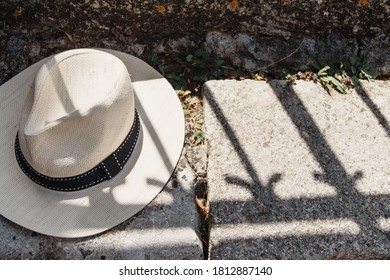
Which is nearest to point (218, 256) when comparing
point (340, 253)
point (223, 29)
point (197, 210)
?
point (197, 210)

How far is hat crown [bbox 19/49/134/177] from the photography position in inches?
99.0

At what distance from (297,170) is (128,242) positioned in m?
0.91

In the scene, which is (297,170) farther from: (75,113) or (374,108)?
(75,113)

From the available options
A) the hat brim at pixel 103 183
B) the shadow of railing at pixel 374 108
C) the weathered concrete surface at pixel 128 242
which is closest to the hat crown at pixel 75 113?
the hat brim at pixel 103 183

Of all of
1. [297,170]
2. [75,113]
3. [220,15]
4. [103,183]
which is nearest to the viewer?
[75,113]

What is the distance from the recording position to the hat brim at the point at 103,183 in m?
2.65

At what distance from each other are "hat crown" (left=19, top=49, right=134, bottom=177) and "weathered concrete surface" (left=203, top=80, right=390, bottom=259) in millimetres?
594

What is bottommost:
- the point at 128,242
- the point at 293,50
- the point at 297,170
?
the point at 128,242

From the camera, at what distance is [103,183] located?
2.70m

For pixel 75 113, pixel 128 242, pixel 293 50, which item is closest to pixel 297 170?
pixel 293 50

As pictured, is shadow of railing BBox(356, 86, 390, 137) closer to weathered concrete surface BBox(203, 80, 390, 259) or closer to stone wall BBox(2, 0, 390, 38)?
weathered concrete surface BBox(203, 80, 390, 259)

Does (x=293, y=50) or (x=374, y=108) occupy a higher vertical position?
(x=293, y=50)

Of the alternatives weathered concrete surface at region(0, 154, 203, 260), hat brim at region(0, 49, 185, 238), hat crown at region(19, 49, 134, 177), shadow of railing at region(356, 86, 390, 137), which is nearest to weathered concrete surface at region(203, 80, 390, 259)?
shadow of railing at region(356, 86, 390, 137)
